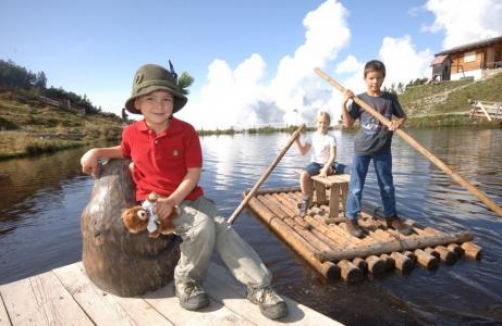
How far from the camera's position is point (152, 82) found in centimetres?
335

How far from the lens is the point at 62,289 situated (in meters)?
3.76

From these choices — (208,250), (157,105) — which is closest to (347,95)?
(157,105)

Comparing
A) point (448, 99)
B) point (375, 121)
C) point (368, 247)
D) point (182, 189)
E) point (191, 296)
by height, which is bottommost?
point (368, 247)

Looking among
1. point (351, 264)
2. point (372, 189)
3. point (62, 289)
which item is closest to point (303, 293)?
point (351, 264)

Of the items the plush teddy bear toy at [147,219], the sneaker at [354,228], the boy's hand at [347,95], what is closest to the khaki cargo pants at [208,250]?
the plush teddy bear toy at [147,219]

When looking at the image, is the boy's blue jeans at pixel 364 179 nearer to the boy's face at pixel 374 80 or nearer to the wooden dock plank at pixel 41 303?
the boy's face at pixel 374 80

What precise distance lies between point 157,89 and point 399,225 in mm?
5093

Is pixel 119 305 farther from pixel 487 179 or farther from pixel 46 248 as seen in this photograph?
pixel 487 179

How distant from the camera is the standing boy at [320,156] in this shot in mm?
7535

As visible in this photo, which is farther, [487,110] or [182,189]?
[487,110]

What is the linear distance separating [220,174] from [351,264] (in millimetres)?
11958

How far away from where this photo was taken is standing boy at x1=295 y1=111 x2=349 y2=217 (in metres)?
7.54

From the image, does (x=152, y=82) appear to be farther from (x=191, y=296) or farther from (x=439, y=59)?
(x=439, y=59)

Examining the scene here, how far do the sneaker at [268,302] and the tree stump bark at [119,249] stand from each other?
1020 mm
